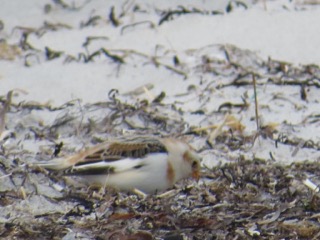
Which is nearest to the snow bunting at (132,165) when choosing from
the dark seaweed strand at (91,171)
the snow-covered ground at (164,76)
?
the dark seaweed strand at (91,171)

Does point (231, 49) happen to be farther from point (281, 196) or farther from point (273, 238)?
point (273, 238)

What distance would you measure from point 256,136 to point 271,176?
2.20ft

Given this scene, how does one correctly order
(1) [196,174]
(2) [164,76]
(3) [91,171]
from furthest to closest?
(2) [164,76]
(1) [196,174]
(3) [91,171]

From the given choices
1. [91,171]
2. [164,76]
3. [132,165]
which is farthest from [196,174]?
[164,76]

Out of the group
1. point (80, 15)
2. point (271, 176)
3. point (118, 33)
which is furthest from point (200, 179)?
point (80, 15)

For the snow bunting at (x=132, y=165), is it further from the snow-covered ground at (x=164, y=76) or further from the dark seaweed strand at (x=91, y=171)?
the snow-covered ground at (x=164, y=76)

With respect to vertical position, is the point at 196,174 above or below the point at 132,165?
below

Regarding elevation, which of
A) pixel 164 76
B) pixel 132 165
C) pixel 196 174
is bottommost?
pixel 196 174

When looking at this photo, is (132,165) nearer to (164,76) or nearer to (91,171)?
(91,171)

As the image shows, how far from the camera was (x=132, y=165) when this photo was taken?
15.7ft

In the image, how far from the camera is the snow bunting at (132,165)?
4.75 m

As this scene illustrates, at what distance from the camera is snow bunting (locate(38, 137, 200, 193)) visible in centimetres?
475

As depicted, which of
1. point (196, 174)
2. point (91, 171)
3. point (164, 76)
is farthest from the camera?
point (164, 76)

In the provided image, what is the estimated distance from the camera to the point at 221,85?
667cm
